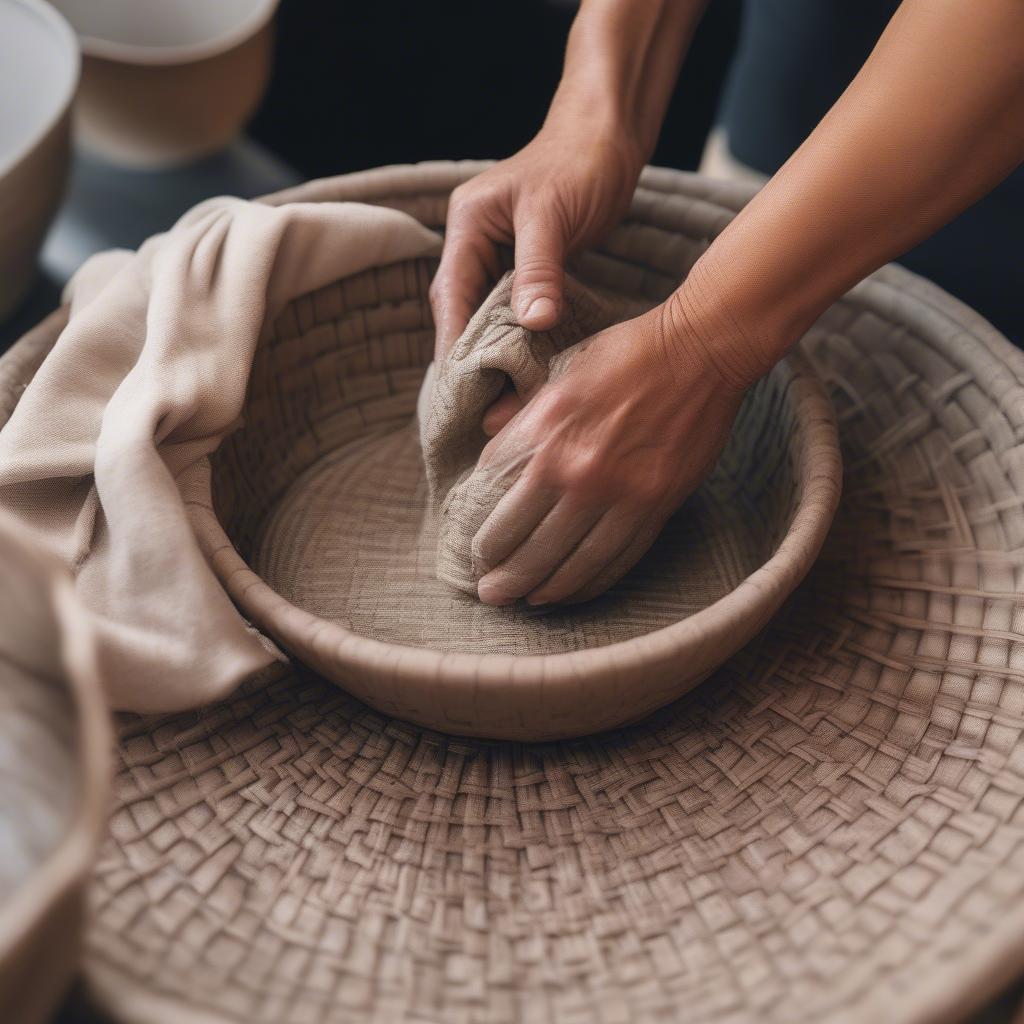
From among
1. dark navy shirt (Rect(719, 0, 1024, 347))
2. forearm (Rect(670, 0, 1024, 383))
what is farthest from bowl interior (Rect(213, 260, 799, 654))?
dark navy shirt (Rect(719, 0, 1024, 347))

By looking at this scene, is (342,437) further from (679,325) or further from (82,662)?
(82,662)

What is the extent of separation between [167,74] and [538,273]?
0.39m

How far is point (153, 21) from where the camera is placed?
0.90 metres

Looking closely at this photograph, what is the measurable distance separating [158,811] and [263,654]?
9 cm

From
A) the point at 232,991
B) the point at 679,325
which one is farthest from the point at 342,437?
the point at 232,991

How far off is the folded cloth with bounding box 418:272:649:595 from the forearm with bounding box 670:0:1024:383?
8 cm

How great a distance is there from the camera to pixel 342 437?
29.7 inches

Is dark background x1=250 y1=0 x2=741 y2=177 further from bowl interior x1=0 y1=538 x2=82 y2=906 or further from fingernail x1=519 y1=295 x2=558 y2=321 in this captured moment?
bowl interior x1=0 y1=538 x2=82 y2=906

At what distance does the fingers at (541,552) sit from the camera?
1.78 feet

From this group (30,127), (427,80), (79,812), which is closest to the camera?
(79,812)

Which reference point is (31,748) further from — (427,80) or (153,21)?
(427,80)

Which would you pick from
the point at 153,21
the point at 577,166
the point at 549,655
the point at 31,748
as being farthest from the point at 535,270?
the point at 153,21

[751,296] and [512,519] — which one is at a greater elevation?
[751,296]

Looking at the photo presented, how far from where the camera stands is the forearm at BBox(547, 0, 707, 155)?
→ 667 mm
